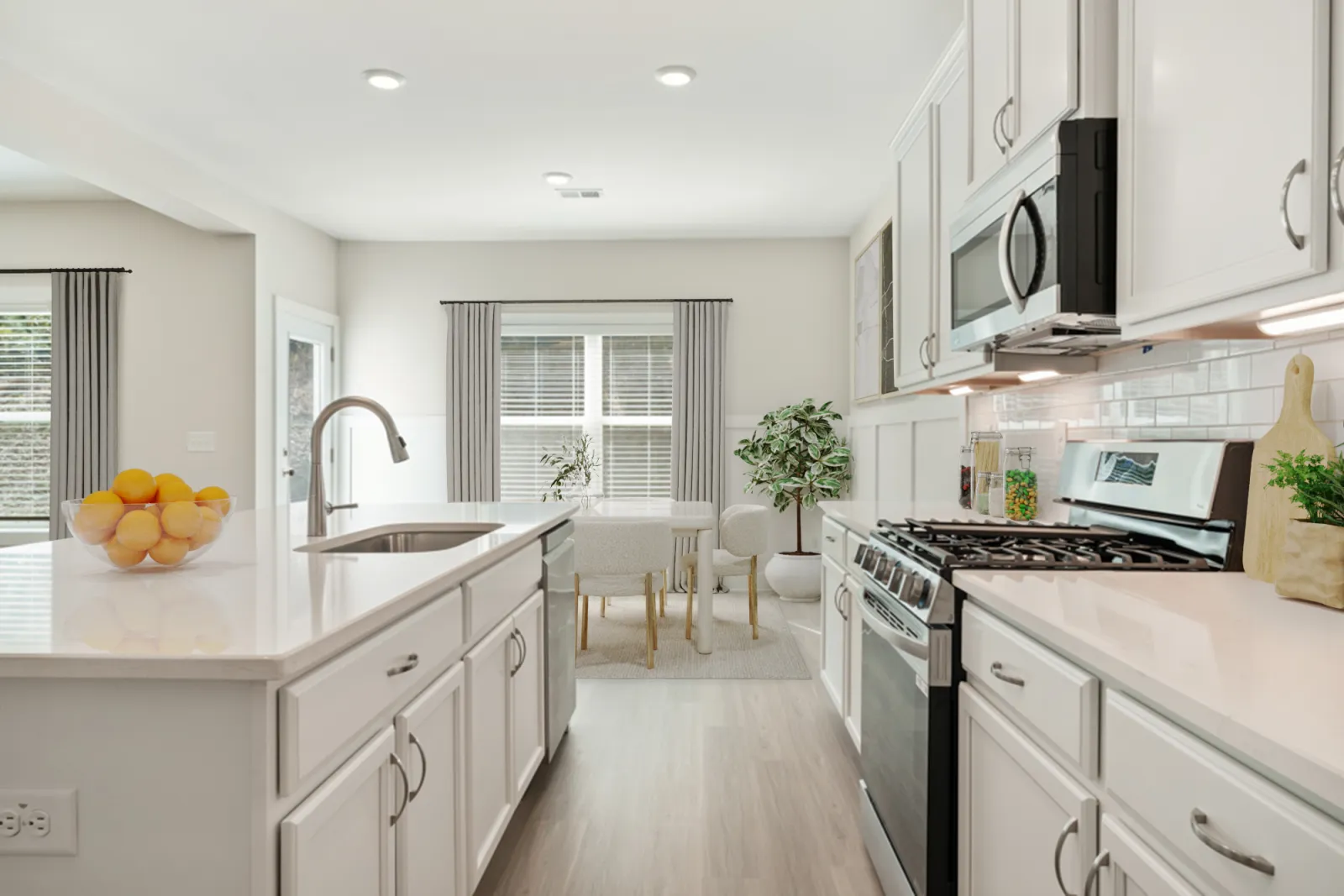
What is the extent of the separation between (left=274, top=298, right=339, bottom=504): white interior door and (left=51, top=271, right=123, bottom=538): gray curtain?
976 millimetres

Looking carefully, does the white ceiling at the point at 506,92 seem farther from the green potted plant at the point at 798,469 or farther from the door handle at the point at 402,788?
the door handle at the point at 402,788

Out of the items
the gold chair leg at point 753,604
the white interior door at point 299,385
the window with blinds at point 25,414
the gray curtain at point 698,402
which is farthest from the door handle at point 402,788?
the window with blinds at point 25,414

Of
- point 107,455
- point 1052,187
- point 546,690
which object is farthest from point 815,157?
point 107,455

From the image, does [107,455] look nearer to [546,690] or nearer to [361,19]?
[361,19]

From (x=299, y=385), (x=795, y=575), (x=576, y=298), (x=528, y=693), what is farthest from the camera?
(x=576, y=298)

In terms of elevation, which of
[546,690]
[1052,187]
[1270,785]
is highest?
[1052,187]

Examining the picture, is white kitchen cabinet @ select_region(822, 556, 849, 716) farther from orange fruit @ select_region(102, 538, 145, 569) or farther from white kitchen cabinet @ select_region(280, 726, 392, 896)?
orange fruit @ select_region(102, 538, 145, 569)

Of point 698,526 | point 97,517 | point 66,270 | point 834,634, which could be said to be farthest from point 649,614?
point 66,270

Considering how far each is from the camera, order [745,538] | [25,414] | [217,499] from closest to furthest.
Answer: [217,499] → [745,538] → [25,414]

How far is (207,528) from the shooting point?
1511 mm

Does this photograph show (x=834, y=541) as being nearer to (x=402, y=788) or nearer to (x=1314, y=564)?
(x=1314, y=564)

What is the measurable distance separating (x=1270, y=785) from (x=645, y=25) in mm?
3012

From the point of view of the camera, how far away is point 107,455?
16.6 feet

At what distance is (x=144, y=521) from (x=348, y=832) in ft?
2.30
